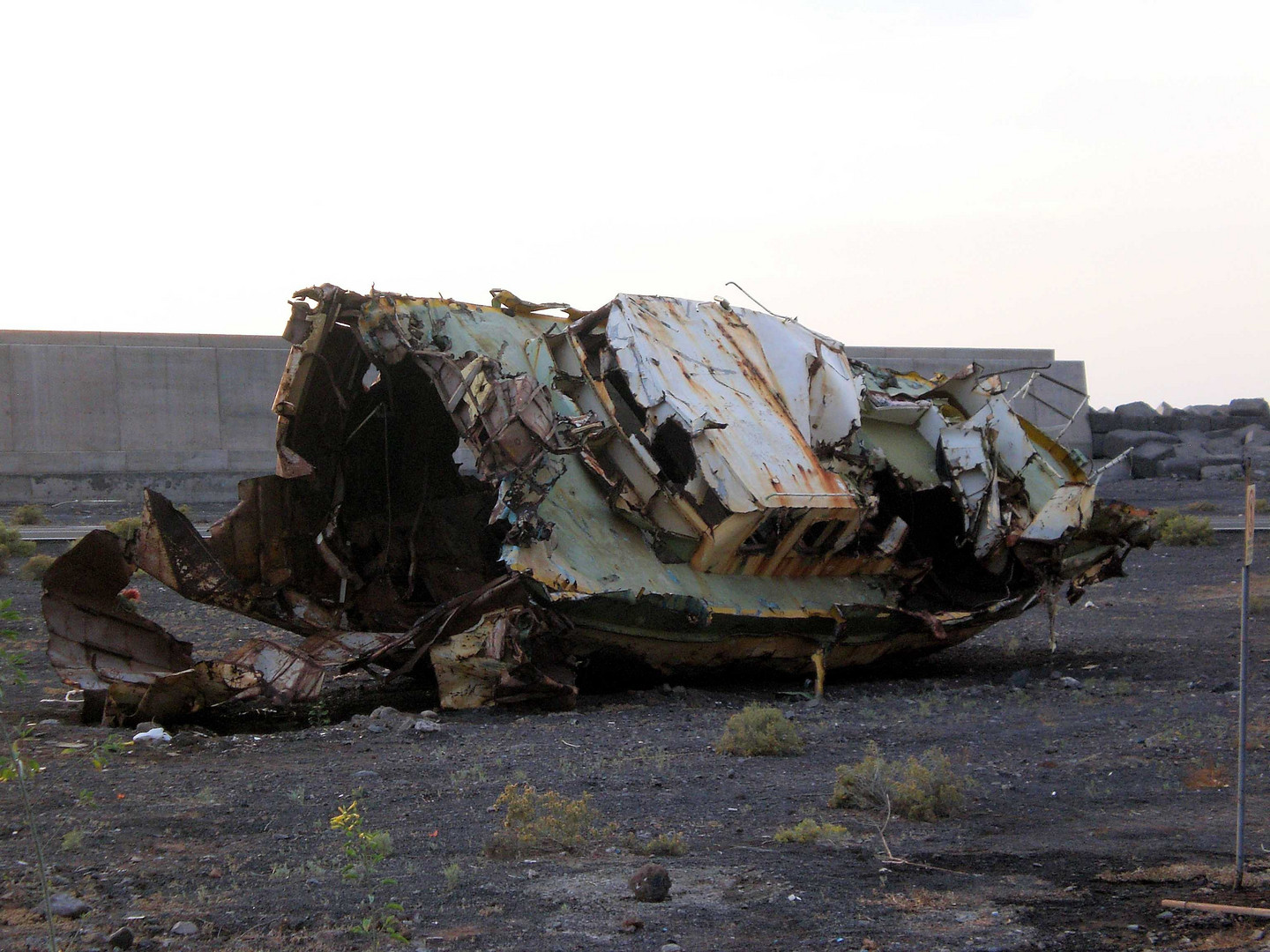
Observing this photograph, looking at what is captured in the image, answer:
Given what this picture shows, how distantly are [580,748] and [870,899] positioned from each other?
273 centimetres

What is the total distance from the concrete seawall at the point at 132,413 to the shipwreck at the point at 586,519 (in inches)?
632

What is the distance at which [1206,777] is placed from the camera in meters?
6.07

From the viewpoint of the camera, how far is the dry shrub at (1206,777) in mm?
5945

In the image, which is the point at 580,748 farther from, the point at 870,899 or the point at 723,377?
the point at 723,377

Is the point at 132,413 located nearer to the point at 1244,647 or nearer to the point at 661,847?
the point at 661,847

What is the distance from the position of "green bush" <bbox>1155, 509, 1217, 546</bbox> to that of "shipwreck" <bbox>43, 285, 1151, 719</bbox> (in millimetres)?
10590

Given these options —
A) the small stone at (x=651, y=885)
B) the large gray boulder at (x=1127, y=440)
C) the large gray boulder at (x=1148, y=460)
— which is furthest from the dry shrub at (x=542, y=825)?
the large gray boulder at (x=1127, y=440)

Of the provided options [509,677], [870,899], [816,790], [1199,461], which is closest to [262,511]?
[509,677]

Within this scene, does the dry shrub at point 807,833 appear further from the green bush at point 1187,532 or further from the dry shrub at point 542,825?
the green bush at point 1187,532

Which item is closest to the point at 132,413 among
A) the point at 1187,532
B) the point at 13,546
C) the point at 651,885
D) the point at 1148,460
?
the point at 13,546

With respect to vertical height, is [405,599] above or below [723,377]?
below

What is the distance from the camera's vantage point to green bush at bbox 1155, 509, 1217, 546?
2034 cm

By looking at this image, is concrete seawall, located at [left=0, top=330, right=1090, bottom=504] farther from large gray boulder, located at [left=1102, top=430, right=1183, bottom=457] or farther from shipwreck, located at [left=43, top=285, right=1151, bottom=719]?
shipwreck, located at [left=43, top=285, right=1151, bottom=719]

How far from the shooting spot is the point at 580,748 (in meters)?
6.83
